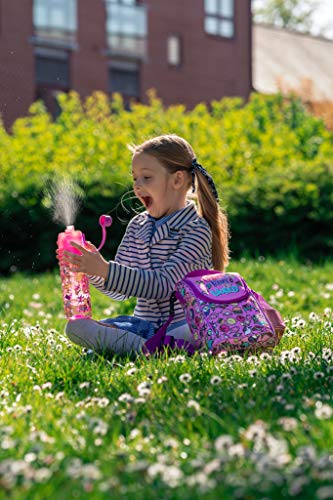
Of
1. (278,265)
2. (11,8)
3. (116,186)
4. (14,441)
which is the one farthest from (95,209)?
(11,8)

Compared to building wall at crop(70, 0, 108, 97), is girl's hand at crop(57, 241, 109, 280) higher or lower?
lower

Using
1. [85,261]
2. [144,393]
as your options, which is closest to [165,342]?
[85,261]

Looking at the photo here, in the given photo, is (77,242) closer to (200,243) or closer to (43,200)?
(200,243)

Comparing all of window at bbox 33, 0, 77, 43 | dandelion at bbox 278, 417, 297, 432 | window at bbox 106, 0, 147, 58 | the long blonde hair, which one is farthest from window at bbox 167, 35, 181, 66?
dandelion at bbox 278, 417, 297, 432

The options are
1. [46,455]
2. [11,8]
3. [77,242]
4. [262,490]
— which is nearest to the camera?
[262,490]

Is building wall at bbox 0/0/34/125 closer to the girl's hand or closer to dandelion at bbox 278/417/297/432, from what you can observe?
the girl's hand

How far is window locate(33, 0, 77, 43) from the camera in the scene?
25.0 meters

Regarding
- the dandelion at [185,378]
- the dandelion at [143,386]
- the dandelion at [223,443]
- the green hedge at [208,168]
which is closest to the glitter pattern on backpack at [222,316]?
the dandelion at [185,378]

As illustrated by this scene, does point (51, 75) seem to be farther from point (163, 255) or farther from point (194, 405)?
point (194, 405)

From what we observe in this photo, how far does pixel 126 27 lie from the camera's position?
2717 centimetres

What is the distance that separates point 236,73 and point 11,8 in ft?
28.3

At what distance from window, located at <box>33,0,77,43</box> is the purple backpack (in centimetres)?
2189

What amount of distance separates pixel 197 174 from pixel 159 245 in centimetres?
46

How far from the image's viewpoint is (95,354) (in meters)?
4.26
